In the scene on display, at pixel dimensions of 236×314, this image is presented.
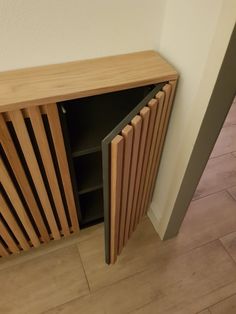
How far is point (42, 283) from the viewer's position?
1.17 m

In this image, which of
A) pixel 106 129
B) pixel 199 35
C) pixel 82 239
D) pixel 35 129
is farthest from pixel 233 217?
pixel 35 129

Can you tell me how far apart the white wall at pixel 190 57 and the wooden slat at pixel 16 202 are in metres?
0.64

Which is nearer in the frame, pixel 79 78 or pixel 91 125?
pixel 79 78

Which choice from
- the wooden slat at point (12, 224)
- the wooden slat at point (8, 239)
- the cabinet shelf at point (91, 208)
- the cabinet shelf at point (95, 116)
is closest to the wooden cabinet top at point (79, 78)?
the cabinet shelf at point (95, 116)

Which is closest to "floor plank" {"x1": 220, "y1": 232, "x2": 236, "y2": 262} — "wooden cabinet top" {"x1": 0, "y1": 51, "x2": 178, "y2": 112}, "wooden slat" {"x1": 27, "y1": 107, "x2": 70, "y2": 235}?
"wooden slat" {"x1": 27, "y1": 107, "x2": 70, "y2": 235}

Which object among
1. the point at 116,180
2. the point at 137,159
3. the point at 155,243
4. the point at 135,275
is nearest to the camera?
the point at 116,180

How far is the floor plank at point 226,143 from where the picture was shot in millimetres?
1838

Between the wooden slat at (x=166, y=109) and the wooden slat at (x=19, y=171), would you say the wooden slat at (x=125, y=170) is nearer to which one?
the wooden slat at (x=166, y=109)

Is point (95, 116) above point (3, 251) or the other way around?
above

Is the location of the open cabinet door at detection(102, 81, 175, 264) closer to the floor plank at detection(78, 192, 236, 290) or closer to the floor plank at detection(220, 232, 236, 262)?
the floor plank at detection(78, 192, 236, 290)

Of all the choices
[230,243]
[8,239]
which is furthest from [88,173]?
[230,243]

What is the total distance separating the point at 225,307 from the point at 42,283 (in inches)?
34.4

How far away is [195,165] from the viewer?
0.93 meters

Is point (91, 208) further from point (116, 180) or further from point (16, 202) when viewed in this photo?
point (116, 180)
